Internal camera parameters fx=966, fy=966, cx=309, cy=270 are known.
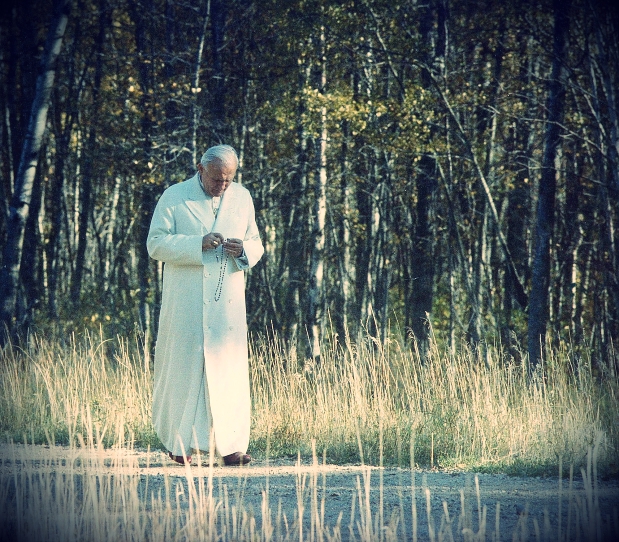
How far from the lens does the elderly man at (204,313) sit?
21.9 feet

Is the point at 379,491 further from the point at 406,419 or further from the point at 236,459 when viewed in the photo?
the point at 406,419

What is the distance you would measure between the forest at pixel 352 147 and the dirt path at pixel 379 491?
18.2 ft

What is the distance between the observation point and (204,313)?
6785mm

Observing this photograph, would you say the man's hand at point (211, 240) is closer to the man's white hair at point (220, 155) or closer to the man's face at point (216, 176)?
the man's face at point (216, 176)

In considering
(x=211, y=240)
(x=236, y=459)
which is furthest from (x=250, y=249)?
(x=236, y=459)

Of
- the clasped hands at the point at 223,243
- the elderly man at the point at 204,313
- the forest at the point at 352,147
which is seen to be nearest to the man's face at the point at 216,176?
the elderly man at the point at 204,313

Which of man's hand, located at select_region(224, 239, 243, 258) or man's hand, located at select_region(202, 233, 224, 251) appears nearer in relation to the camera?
man's hand, located at select_region(202, 233, 224, 251)

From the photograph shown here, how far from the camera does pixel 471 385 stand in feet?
25.0

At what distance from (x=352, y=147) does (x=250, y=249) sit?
9416 millimetres

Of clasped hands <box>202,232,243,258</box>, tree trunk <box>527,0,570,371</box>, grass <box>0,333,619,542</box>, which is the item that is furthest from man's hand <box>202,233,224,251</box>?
tree trunk <box>527,0,570,371</box>

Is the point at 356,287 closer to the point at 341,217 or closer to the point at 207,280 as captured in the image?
the point at 341,217

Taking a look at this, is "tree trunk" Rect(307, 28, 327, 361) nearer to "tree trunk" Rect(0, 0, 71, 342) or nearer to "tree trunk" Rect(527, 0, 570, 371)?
"tree trunk" Rect(527, 0, 570, 371)

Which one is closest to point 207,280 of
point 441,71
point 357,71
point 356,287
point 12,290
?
point 12,290

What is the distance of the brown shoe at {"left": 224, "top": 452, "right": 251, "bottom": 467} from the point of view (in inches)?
264
